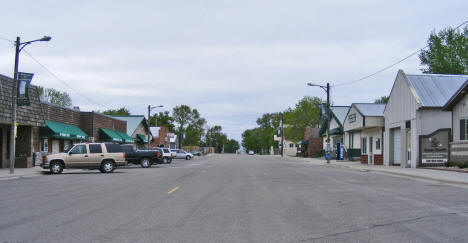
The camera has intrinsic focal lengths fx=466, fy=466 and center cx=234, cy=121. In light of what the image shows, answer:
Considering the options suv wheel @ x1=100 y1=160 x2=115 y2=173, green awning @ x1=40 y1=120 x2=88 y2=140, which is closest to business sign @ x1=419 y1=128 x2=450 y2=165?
suv wheel @ x1=100 y1=160 x2=115 y2=173

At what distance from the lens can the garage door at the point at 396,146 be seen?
118ft

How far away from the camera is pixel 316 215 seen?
979 cm

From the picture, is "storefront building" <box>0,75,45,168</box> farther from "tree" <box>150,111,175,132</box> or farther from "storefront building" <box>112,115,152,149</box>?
"tree" <box>150,111,175,132</box>

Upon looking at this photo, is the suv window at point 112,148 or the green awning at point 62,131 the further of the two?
the green awning at point 62,131

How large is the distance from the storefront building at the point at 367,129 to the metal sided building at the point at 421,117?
11.5ft

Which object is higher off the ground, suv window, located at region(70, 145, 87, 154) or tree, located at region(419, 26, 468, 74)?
tree, located at region(419, 26, 468, 74)

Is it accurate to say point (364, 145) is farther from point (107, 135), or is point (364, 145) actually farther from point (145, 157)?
point (107, 135)

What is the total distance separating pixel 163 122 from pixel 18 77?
10843 cm

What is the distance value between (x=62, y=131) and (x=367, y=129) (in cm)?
2777

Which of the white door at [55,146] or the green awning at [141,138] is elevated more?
the green awning at [141,138]

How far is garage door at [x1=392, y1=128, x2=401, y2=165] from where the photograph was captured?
35.8m

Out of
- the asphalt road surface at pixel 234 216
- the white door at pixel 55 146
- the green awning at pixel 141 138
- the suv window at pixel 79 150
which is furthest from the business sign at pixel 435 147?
the green awning at pixel 141 138

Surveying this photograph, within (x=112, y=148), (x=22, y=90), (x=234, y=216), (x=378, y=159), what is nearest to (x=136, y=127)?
(x=378, y=159)

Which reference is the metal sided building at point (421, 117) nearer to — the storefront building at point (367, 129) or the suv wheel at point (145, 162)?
the storefront building at point (367, 129)
